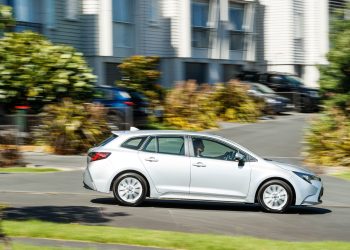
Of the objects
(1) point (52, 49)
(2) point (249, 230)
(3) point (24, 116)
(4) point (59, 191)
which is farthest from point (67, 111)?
(2) point (249, 230)

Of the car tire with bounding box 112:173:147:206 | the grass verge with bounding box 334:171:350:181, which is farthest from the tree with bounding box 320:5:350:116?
the car tire with bounding box 112:173:147:206

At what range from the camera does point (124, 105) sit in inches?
965

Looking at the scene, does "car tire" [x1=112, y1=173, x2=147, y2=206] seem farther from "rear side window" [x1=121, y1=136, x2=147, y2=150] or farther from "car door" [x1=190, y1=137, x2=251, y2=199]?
"car door" [x1=190, y1=137, x2=251, y2=199]

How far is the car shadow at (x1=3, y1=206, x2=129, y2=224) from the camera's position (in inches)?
467

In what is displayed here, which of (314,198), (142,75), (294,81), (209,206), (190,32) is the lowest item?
(209,206)

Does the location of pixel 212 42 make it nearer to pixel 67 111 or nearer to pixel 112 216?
pixel 67 111

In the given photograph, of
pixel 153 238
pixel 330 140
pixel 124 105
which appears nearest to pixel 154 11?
pixel 124 105

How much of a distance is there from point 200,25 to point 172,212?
2486cm

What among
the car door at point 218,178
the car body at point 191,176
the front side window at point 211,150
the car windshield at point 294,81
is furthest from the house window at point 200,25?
the car door at point 218,178

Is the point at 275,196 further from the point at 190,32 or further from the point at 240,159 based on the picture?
the point at 190,32

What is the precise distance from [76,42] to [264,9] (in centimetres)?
1661

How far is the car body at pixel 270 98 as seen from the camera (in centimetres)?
3328

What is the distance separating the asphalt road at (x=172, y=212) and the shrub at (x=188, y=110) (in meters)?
8.86

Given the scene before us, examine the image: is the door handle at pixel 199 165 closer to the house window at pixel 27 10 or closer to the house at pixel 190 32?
the house at pixel 190 32
